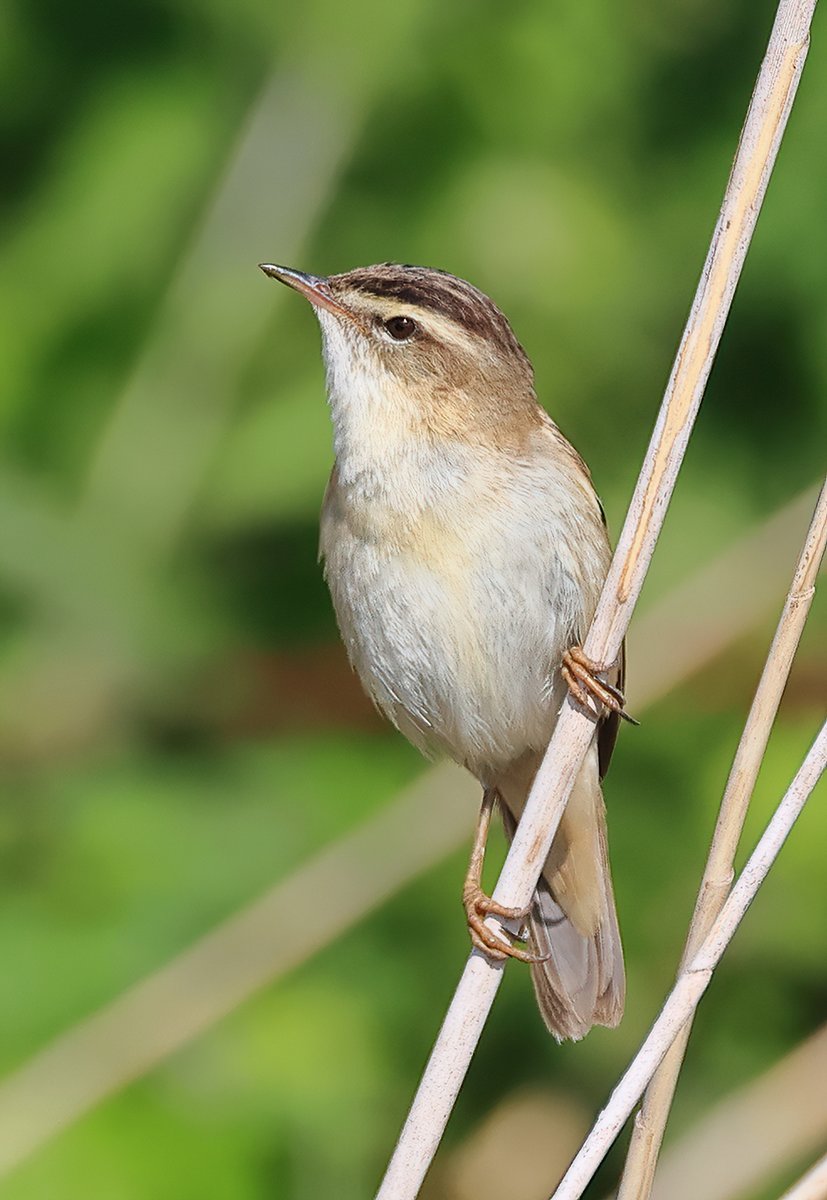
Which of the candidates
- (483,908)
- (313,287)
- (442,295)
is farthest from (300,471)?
(483,908)

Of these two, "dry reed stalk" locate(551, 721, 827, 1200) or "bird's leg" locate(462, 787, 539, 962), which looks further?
"bird's leg" locate(462, 787, 539, 962)

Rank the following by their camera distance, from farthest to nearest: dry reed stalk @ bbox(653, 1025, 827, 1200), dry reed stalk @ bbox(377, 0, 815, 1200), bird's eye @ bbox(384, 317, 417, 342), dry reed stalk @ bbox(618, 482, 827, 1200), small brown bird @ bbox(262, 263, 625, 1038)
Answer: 1. dry reed stalk @ bbox(653, 1025, 827, 1200)
2. bird's eye @ bbox(384, 317, 417, 342)
3. small brown bird @ bbox(262, 263, 625, 1038)
4. dry reed stalk @ bbox(618, 482, 827, 1200)
5. dry reed stalk @ bbox(377, 0, 815, 1200)

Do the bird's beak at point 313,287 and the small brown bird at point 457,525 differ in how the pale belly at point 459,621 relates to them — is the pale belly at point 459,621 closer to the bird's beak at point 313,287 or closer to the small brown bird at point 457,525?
the small brown bird at point 457,525

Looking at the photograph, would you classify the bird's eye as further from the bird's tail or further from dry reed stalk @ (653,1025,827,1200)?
dry reed stalk @ (653,1025,827,1200)

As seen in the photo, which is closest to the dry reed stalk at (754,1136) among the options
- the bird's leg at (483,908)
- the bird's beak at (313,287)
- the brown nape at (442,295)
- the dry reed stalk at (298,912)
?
the bird's leg at (483,908)

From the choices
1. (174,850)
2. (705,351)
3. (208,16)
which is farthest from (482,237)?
(705,351)

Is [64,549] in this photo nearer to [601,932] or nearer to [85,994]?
[85,994]

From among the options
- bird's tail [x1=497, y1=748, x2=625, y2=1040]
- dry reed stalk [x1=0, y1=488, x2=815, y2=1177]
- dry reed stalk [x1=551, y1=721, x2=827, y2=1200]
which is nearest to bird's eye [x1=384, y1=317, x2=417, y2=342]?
bird's tail [x1=497, y1=748, x2=625, y2=1040]
